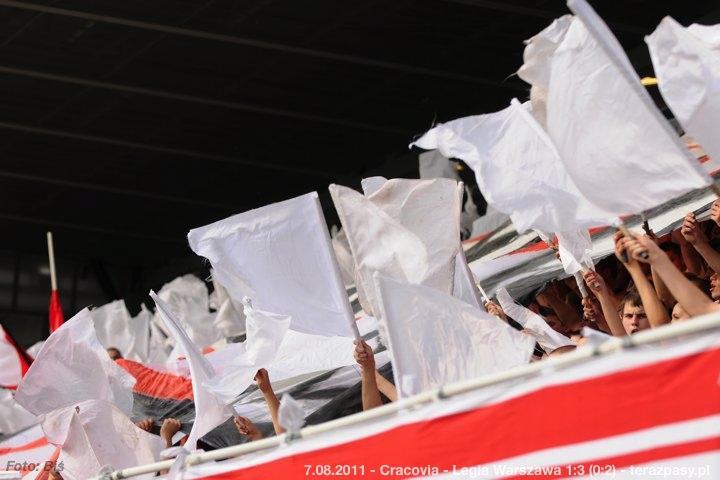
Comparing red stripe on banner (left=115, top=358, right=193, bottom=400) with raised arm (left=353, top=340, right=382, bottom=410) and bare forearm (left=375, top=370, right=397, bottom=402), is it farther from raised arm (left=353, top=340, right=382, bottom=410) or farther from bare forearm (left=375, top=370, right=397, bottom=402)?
raised arm (left=353, top=340, right=382, bottom=410)

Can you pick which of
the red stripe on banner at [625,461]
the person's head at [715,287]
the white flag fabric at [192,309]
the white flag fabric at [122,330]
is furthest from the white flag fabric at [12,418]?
the red stripe on banner at [625,461]

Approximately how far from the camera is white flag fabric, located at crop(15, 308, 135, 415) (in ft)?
21.8

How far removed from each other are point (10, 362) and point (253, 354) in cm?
388

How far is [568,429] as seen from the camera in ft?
12.1

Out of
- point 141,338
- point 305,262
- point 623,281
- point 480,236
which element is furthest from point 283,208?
point 141,338

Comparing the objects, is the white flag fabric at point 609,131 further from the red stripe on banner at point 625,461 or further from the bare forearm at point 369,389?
the bare forearm at point 369,389

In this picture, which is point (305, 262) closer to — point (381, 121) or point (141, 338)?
point (141, 338)

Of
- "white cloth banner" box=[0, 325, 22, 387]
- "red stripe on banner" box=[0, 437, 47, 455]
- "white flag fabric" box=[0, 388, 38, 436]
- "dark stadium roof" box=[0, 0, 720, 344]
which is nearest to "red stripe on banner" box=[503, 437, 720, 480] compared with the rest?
"red stripe on banner" box=[0, 437, 47, 455]

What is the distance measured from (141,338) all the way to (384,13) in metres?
3.79

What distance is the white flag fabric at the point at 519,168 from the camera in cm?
452

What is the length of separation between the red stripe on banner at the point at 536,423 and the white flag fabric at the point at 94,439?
6.15 ft

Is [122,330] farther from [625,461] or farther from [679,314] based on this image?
[625,461]

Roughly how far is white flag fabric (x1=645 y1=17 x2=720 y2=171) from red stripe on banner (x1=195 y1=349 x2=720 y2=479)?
4.05 feet

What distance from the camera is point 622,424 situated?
352 cm
